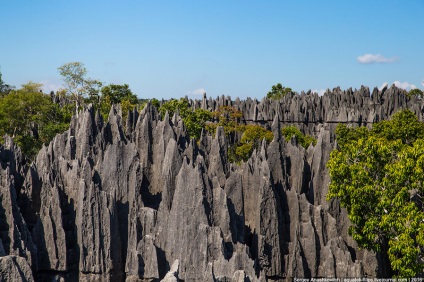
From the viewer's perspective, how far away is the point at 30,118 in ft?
160

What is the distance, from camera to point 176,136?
2797 cm

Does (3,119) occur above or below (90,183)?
above

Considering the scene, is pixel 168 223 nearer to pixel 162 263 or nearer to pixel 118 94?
pixel 162 263

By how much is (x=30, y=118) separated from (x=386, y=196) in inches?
1472

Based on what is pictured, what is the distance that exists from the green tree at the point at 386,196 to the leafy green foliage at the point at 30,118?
1151 inches

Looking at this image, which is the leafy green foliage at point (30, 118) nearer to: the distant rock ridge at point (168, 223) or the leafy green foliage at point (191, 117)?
the leafy green foliage at point (191, 117)

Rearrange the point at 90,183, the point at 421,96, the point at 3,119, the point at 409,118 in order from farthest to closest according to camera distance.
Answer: the point at 421,96 → the point at 3,119 → the point at 409,118 → the point at 90,183

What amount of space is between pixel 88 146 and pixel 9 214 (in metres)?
9.17

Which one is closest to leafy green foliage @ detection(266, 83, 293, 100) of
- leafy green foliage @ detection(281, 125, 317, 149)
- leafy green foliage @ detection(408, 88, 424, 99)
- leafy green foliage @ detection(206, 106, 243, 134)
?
leafy green foliage @ detection(408, 88, 424, 99)

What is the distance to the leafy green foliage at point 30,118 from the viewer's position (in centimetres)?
4450

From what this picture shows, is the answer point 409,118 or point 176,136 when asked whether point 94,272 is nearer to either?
point 176,136

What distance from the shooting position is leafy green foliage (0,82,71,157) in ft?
146

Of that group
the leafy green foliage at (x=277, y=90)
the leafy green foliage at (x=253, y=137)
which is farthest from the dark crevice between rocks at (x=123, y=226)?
the leafy green foliage at (x=277, y=90)

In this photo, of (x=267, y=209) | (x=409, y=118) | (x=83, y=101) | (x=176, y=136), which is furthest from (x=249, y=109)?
(x=267, y=209)
